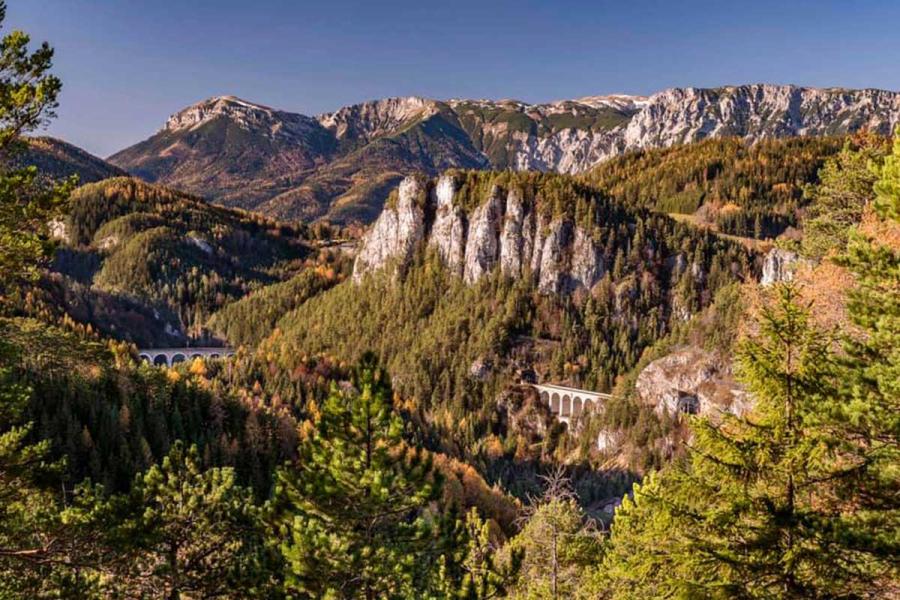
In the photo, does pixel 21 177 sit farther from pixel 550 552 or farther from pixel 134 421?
pixel 134 421

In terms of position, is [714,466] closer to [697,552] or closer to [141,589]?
[697,552]

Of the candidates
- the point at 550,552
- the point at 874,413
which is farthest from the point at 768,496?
the point at 550,552

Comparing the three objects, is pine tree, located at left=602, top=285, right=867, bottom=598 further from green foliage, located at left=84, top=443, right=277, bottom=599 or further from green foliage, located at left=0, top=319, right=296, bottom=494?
green foliage, located at left=0, top=319, right=296, bottom=494

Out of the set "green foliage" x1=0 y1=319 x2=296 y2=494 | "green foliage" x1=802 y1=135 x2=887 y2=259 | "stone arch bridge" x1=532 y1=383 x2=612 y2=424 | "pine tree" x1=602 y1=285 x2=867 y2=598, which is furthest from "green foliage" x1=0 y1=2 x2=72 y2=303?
"stone arch bridge" x1=532 y1=383 x2=612 y2=424

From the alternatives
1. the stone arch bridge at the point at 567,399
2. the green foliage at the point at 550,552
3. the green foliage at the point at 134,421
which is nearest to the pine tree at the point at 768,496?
the green foliage at the point at 550,552

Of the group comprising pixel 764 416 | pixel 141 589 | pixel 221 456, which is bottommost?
pixel 221 456

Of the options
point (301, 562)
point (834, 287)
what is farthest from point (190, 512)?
point (834, 287)

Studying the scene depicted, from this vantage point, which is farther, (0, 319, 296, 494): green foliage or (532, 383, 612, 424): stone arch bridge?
(532, 383, 612, 424): stone arch bridge
